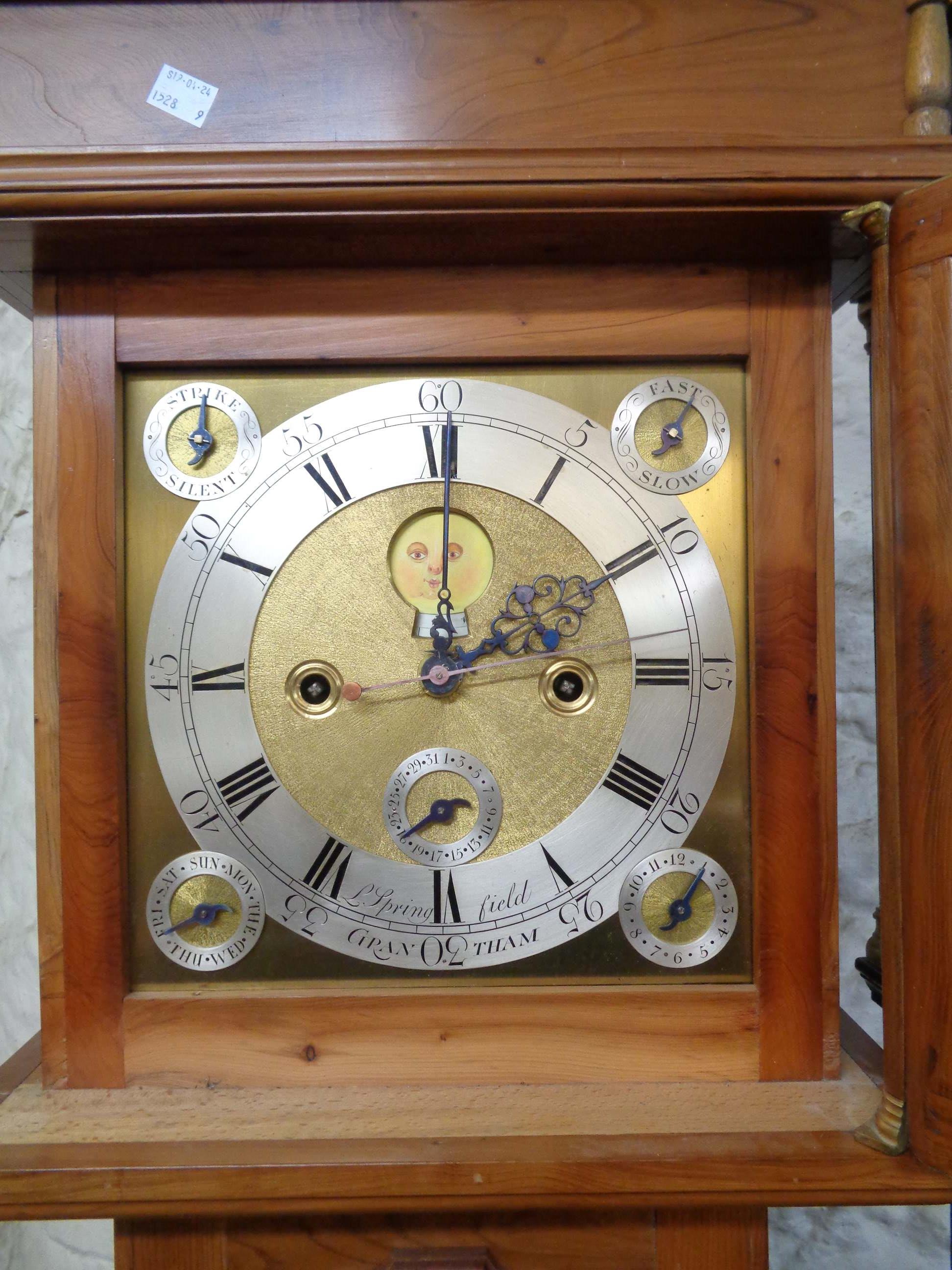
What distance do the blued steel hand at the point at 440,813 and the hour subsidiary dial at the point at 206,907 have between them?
192 mm

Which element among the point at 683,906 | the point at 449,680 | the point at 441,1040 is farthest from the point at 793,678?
the point at 441,1040

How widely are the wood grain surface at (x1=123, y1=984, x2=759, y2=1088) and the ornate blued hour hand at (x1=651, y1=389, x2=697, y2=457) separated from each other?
24.2 inches

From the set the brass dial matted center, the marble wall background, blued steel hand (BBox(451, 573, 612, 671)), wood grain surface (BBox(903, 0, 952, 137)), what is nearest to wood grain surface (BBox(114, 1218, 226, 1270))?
the brass dial matted center

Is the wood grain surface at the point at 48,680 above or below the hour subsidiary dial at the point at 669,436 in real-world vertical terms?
below

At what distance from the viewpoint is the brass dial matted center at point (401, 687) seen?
1118mm

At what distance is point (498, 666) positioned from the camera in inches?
44.1

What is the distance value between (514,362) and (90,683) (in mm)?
605

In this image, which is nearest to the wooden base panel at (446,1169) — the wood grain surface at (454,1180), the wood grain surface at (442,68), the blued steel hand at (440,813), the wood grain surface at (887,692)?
the wood grain surface at (454,1180)

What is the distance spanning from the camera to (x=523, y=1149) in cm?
96

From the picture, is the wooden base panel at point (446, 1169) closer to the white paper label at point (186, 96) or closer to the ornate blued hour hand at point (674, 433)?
the ornate blued hour hand at point (674, 433)

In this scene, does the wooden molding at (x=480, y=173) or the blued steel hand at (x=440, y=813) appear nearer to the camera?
the wooden molding at (x=480, y=173)

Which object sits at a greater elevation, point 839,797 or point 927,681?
point 927,681

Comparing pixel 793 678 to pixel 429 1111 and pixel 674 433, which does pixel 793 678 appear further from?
pixel 429 1111

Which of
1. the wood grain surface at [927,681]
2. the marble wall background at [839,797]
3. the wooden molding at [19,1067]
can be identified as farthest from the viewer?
the marble wall background at [839,797]
